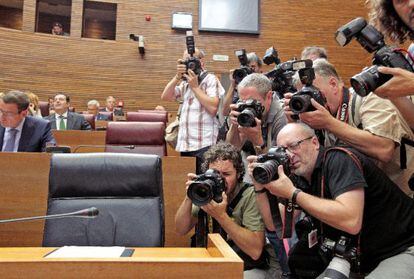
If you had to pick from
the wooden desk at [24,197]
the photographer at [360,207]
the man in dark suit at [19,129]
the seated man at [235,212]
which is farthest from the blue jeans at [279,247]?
the man in dark suit at [19,129]

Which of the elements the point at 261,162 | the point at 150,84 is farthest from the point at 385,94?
the point at 150,84

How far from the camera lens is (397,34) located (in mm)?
913

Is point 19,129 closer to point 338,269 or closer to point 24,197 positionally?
point 24,197

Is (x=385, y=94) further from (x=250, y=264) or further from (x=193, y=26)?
(x=193, y=26)

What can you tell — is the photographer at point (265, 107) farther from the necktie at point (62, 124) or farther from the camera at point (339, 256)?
the necktie at point (62, 124)

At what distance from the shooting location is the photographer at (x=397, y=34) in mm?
840

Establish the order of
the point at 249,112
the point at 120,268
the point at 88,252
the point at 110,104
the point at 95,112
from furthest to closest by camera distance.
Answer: the point at 110,104 < the point at 95,112 < the point at 249,112 < the point at 88,252 < the point at 120,268

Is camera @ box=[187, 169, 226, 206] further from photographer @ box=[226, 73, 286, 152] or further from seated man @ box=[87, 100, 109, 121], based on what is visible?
seated man @ box=[87, 100, 109, 121]

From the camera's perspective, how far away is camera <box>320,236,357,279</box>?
0.86 metres

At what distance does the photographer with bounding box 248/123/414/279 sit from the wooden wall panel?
406cm

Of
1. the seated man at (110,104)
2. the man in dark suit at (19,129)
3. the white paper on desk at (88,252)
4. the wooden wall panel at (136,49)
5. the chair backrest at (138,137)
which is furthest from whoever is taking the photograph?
the wooden wall panel at (136,49)

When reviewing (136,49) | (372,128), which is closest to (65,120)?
(136,49)

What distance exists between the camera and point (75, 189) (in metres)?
1.09

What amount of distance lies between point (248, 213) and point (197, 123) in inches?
32.6
